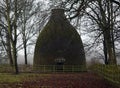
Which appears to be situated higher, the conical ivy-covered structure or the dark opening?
the conical ivy-covered structure

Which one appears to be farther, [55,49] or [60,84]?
[55,49]

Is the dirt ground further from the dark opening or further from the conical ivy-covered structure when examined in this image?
the conical ivy-covered structure

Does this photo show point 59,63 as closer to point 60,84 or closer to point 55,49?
point 55,49

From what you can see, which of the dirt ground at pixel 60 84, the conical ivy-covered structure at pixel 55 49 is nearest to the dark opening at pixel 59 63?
the conical ivy-covered structure at pixel 55 49

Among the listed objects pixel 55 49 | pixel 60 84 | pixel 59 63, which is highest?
pixel 55 49

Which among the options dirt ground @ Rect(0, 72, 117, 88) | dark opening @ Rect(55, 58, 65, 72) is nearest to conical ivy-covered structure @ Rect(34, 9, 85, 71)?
dark opening @ Rect(55, 58, 65, 72)

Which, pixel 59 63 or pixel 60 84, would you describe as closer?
pixel 60 84

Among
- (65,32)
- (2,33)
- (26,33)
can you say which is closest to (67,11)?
(2,33)

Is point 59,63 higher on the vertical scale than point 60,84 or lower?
higher

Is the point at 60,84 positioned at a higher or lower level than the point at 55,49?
lower

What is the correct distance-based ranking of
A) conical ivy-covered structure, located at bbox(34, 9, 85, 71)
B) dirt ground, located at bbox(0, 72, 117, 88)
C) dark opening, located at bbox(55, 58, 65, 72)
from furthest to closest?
conical ivy-covered structure, located at bbox(34, 9, 85, 71) < dark opening, located at bbox(55, 58, 65, 72) < dirt ground, located at bbox(0, 72, 117, 88)

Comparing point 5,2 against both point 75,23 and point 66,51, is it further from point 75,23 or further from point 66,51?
point 75,23

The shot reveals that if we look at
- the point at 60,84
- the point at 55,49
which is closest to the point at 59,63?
the point at 55,49

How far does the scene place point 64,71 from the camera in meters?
49.8
